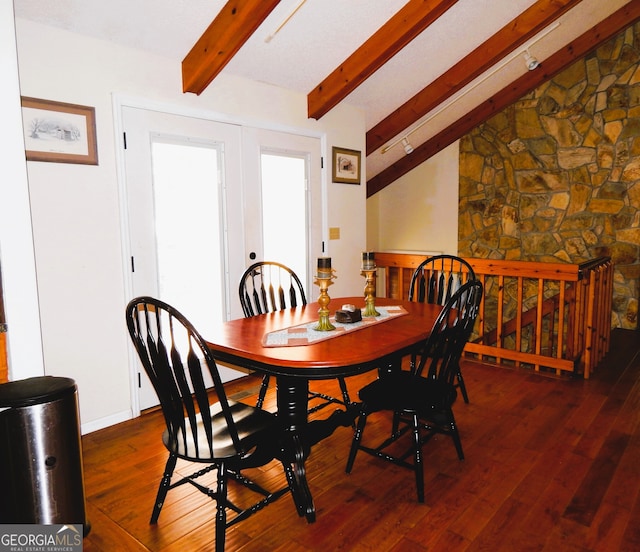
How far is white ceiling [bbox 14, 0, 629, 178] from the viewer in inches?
100.0

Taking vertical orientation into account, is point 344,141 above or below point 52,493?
above

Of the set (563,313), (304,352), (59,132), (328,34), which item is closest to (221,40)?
(328,34)

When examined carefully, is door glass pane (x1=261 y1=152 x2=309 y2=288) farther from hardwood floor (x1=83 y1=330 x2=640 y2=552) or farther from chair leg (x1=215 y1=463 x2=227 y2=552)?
chair leg (x1=215 y1=463 x2=227 y2=552)

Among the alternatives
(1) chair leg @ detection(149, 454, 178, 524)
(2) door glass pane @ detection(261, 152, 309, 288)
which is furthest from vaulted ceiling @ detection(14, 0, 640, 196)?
(1) chair leg @ detection(149, 454, 178, 524)

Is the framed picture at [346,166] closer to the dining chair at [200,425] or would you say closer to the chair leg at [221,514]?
A: the dining chair at [200,425]

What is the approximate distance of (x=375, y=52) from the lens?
3268 millimetres

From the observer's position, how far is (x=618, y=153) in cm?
477

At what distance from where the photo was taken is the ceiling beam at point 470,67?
3.46m

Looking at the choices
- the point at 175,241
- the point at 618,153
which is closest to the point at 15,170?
the point at 175,241

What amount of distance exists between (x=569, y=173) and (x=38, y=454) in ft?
17.0

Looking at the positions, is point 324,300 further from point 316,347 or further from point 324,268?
point 316,347

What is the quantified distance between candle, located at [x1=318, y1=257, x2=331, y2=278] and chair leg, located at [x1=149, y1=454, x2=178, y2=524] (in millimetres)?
934

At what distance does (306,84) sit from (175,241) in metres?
1.61

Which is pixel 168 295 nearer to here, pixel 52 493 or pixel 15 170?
pixel 15 170
